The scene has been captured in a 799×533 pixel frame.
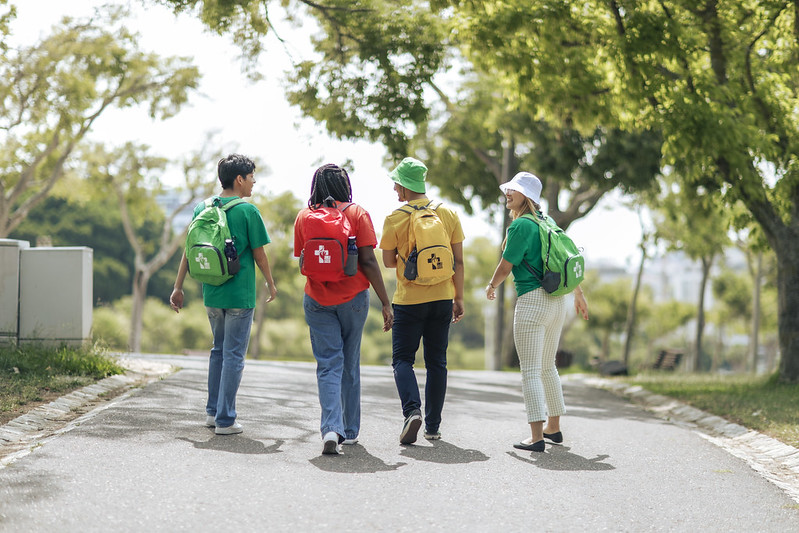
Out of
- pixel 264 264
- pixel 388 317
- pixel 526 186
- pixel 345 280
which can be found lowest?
pixel 388 317

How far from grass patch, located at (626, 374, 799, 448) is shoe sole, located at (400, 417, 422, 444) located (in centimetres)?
308

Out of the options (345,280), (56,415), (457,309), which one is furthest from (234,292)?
(56,415)

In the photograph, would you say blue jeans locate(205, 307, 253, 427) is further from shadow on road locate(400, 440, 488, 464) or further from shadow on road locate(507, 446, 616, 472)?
shadow on road locate(507, 446, 616, 472)

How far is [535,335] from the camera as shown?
6168 mm

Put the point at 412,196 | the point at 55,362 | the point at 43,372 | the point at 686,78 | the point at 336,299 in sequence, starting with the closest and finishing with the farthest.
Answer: the point at 336,299 < the point at 412,196 < the point at 43,372 < the point at 55,362 < the point at 686,78

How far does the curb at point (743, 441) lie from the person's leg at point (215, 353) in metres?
3.72

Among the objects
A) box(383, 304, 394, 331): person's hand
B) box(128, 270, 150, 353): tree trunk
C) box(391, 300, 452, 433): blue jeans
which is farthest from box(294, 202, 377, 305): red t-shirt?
box(128, 270, 150, 353): tree trunk

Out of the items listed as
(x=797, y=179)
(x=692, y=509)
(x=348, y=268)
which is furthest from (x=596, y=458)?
(x=797, y=179)

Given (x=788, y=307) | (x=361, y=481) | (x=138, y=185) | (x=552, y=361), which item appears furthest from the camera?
(x=138, y=185)

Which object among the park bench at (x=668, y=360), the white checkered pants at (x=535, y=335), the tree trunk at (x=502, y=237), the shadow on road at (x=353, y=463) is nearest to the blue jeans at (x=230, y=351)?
the shadow on road at (x=353, y=463)

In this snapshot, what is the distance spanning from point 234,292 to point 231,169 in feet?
2.75

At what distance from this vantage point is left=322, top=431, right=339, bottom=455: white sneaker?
5457 millimetres

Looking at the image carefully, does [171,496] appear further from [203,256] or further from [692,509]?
[692,509]

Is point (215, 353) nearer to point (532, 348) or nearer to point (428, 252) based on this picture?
point (428, 252)
